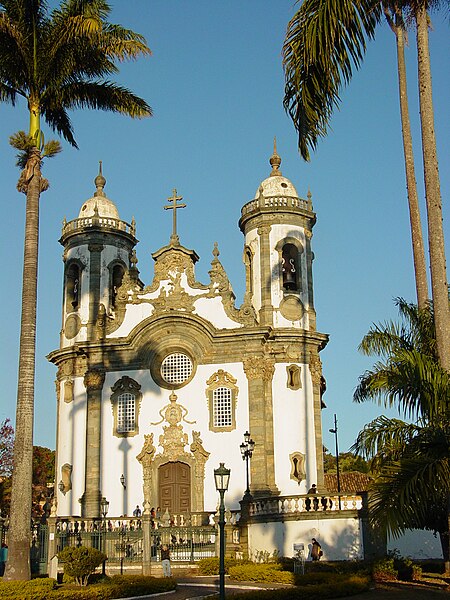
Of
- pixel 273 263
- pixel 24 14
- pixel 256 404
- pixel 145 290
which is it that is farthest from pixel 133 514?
pixel 24 14

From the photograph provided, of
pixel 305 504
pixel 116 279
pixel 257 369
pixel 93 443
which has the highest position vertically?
pixel 116 279

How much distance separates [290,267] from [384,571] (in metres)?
21.0

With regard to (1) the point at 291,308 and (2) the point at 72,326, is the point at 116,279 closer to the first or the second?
(2) the point at 72,326

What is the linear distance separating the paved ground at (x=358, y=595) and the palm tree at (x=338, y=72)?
16.8 ft

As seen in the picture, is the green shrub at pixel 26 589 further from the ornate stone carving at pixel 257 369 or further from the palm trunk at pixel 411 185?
the ornate stone carving at pixel 257 369

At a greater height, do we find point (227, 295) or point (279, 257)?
point (279, 257)

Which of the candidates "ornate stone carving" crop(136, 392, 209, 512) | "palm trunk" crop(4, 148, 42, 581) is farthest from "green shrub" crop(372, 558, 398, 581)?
"ornate stone carving" crop(136, 392, 209, 512)

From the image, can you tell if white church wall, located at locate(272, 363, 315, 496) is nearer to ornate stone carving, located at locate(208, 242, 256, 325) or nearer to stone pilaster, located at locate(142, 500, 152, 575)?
ornate stone carving, located at locate(208, 242, 256, 325)

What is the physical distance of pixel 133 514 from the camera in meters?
37.5

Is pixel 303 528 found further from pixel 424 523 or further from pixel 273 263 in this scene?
pixel 273 263

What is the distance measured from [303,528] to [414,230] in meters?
10.5

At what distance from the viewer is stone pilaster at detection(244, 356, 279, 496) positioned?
36031 millimetres

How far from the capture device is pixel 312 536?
2712cm

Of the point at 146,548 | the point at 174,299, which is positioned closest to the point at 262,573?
the point at 146,548
